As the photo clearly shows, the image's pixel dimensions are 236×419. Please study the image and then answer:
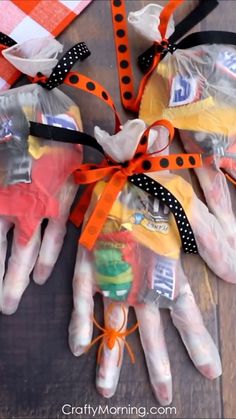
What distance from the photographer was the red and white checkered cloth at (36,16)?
2.57ft

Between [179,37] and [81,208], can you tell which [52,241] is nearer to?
[81,208]

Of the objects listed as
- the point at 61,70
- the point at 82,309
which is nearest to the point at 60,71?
the point at 61,70

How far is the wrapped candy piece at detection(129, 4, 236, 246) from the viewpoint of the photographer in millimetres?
675

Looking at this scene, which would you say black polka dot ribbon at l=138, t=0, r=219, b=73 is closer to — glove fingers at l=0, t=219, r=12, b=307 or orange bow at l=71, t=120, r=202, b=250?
orange bow at l=71, t=120, r=202, b=250

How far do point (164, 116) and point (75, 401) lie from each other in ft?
1.33

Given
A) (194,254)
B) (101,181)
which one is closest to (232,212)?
(194,254)

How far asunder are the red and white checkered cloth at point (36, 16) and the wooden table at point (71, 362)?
0.33 meters

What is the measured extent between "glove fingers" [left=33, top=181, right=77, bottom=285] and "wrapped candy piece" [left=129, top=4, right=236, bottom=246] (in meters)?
0.17

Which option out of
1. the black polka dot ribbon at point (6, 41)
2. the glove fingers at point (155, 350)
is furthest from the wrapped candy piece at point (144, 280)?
the black polka dot ribbon at point (6, 41)

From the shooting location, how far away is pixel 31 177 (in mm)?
641

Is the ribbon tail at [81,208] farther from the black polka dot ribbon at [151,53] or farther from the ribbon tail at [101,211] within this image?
the black polka dot ribbon at [151,53]

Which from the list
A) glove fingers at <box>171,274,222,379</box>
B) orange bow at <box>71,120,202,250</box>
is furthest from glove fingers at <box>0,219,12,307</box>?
glove fingers at <box>171,274,222,379</box>

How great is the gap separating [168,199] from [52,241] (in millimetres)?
166

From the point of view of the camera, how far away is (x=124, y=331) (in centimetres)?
63
